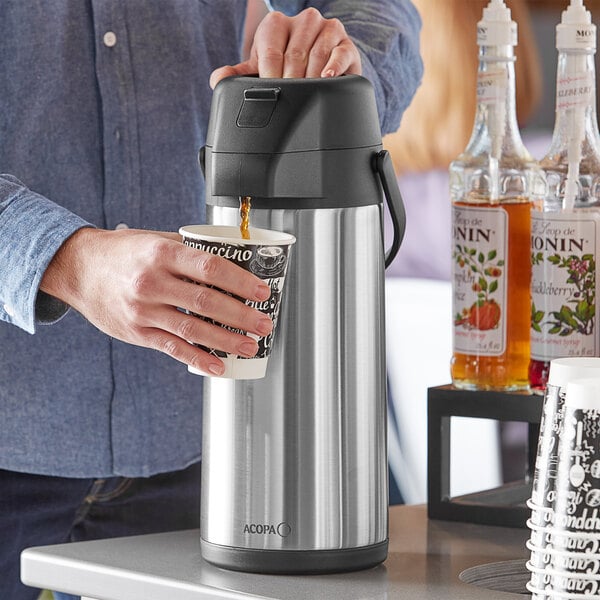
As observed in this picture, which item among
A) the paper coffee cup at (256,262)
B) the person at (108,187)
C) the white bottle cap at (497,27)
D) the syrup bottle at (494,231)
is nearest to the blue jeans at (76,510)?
the person at (108,187)

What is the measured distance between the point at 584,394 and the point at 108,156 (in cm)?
84

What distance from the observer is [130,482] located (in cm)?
152

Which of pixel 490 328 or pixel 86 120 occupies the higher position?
pixel 86 120

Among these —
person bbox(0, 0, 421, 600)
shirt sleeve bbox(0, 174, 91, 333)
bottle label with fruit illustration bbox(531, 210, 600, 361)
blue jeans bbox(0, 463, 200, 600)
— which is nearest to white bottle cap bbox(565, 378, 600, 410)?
bottle label with fruit illustration bbox(531, 210, 600, 361)

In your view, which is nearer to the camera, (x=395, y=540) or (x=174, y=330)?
(x=174, y=330)

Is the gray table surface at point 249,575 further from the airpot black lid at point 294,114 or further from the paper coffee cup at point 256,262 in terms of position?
the airpot black lid at point 294,114

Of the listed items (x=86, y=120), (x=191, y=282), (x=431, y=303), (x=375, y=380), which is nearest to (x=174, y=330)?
(x=191, y=282)

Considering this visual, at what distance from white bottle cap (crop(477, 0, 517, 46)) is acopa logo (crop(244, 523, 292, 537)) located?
53 centimetres

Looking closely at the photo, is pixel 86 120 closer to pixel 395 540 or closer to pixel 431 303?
pixel 395 540

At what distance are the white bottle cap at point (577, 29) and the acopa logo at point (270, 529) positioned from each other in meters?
0.54

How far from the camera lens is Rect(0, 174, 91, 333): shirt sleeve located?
3.59ft

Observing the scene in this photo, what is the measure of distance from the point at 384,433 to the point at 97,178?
0.60 meters

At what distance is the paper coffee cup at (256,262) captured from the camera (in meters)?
0.92

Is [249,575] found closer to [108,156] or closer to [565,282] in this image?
[565,282]
